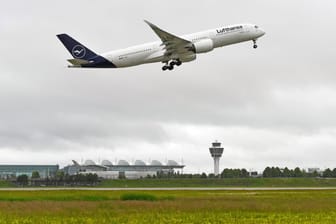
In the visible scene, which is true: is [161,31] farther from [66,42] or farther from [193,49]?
[66,42]

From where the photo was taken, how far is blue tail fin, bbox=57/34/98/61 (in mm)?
84375

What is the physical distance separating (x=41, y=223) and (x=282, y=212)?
1965 cm

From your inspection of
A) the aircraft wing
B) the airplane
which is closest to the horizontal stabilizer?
the airplane

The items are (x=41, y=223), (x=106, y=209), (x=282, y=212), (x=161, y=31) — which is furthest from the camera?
(x=161, y=31)

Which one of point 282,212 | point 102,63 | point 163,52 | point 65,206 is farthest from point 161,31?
point 282,212

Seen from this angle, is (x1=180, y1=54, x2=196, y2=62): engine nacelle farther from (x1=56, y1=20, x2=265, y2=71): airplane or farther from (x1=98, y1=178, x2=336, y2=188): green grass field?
(x1=98, y1=178, x2=336, y2=188): green grass field

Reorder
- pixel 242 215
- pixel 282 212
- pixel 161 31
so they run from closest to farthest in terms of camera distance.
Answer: pixel 242 215 → pixel 282 212 → pixel 161 31

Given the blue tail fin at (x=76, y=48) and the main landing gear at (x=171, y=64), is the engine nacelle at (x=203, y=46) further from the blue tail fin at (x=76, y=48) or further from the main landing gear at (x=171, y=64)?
the blue tail fin at (x=76, y=48)

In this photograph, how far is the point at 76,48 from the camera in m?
85.8

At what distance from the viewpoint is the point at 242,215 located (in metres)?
48.6

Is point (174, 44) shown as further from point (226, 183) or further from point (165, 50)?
point (226, 183)

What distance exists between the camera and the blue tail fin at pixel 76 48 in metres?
84.4

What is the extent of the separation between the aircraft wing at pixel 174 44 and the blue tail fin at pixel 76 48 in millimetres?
8859

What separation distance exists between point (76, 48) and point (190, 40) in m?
14.8
